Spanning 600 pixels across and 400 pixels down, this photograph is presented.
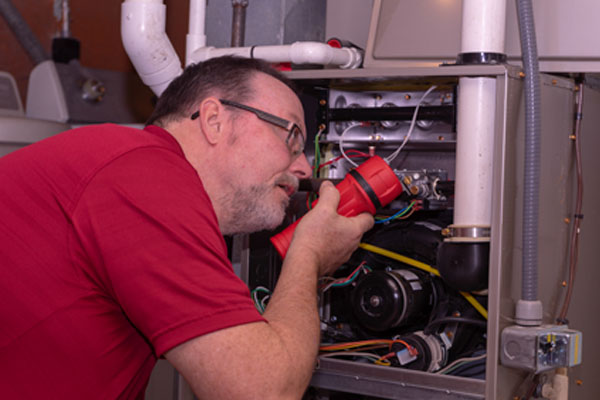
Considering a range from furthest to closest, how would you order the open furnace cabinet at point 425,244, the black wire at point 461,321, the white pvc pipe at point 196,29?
the white pvc pipe at point 196,29
the black wire at point 461,321
the open furnace cabinet at point 425,244

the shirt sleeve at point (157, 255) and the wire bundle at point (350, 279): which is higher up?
the shirt sleeve at point (157, 255)

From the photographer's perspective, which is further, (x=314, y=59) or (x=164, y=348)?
(x=314, y=59)

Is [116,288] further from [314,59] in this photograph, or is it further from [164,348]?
[314,59]

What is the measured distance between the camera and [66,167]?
96 centimetres

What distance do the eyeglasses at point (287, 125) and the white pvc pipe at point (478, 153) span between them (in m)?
0.31

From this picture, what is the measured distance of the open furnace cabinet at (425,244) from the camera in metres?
1.29

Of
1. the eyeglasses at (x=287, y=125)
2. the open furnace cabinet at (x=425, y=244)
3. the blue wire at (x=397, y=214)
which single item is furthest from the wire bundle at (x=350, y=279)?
the eyeglasses at (x=287, y=125)

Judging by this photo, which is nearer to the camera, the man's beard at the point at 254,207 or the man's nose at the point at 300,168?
the man's beard at the point at 254,207

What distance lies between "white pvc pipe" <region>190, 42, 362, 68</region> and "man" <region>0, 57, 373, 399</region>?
49cm

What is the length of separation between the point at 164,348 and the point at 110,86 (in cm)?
198

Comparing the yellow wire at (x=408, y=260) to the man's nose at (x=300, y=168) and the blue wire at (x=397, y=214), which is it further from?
the man's nose at (x=300, y=168)

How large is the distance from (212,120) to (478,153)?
0.48 m

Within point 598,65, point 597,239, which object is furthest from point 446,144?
point 597,239

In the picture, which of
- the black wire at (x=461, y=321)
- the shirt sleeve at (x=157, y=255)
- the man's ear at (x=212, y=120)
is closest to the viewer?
the shirt sleeve at (x=157, y=255)
